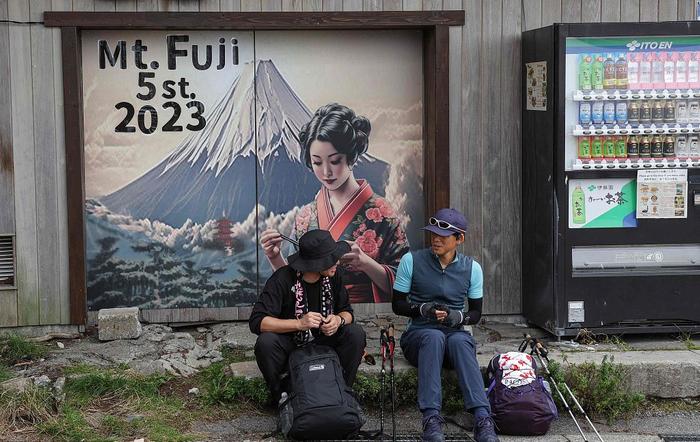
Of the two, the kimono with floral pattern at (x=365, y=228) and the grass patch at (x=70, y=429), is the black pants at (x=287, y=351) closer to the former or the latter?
the grass patch at (x=70, y=429)

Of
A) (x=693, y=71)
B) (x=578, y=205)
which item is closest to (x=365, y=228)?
(x=578, y=205)

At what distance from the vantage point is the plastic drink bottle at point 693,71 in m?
8.73

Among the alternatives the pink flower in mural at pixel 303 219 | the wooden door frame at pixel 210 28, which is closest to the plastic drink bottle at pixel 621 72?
the wooden door frame at pixel 210 28

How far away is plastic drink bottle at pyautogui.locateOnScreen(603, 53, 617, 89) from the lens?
28.3ft

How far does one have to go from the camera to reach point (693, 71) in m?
8.74

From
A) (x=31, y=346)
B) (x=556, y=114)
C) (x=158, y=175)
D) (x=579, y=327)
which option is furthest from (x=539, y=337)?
(x=31, y=346)

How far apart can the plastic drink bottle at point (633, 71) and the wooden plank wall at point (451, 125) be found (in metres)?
0.77

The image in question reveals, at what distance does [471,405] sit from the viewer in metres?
7.26

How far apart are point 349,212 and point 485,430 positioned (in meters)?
2.94

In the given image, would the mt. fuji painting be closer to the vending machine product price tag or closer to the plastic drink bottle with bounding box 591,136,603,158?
the vending machine product price tag

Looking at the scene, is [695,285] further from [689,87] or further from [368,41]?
[368,41]

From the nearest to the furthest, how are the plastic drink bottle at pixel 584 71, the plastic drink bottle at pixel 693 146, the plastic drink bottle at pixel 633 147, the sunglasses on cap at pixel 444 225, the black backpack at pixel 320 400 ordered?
1. the black backpack at pixel 320 400
2. the sunglasses on cap at pixel 444 225
3. the plastic drink bottle at pixel 584 71
4. the plastic drink bottle at pixel 633 147
5. the plastic drink bottle at pixel 693 146

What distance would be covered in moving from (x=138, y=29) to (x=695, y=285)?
16.6ft

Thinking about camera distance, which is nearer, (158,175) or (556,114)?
(556,114)
